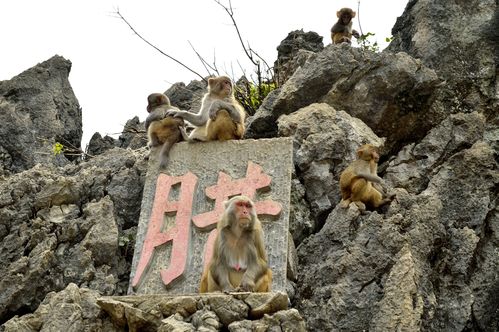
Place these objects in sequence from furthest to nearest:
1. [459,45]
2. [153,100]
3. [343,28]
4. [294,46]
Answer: [294,46]
[343,28]
[459,45]
[153,100]

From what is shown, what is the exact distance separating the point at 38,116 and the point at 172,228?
4.75m

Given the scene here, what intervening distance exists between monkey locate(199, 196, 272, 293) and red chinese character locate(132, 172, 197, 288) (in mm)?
1084

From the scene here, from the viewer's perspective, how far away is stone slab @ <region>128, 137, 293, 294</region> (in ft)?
28.4

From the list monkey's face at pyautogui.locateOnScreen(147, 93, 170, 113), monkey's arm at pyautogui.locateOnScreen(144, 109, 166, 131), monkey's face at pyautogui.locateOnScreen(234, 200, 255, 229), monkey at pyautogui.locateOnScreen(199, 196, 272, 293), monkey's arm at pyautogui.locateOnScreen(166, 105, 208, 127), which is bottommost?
monkey at pyautogui.locateOnScreen(199, 196, 272, 293)

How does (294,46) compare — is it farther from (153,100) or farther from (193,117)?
(193,117)

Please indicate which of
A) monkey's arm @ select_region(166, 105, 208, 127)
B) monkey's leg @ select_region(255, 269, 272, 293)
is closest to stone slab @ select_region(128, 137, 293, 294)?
monkey's arm @ select_region(166, 105, 208, 127)

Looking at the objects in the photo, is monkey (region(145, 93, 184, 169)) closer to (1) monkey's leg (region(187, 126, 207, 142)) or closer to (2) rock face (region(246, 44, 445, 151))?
(1) monkey's leg (region(187, 126, 207, 142))

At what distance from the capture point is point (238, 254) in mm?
7613

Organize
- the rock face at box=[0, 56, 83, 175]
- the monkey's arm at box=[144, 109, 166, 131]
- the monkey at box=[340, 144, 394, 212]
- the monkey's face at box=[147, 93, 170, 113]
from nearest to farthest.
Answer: the monkey at box=[340, 144, 394, 212]
the monkey's arm at box=[144, 109, 166, 131]
the monkey's face at box=[147, 93, 170, 113]
the rock face at box=[0, 56, 83, 175]

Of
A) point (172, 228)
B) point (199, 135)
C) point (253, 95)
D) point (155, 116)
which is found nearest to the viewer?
point (172, 228)

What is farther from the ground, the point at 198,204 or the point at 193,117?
the point at 193,117

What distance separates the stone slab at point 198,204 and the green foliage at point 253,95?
124 inches

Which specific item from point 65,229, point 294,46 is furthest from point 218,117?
point 294,46

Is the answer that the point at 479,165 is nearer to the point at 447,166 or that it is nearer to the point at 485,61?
the point at 447,166
